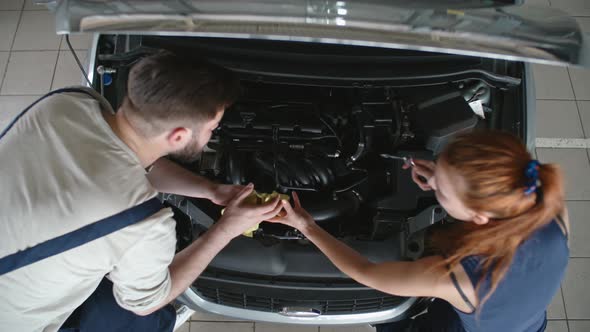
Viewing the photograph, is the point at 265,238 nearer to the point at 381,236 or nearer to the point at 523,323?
the point at 381,236

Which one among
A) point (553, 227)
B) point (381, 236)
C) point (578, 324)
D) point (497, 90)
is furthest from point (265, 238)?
point (578, 324)

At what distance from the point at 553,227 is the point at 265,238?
0.85 meters

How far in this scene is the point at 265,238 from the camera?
144cm

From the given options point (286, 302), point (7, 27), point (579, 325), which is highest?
point (7, 27)

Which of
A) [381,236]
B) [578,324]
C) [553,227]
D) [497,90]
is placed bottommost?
[578,324]

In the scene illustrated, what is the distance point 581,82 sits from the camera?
2828 millimetres

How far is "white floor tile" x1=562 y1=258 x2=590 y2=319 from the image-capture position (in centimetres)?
217

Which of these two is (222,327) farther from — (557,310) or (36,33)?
(36,33)

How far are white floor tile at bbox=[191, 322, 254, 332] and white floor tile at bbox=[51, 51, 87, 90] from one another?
67.1 inches

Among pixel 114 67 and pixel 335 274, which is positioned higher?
pixel 114 67

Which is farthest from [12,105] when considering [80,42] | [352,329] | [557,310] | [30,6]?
[557,310]

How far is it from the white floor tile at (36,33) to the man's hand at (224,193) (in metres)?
2.11

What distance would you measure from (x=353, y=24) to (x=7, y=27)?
294 cm

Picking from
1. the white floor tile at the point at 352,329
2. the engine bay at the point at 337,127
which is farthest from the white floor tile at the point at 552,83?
the white floor tile at the point at 352,329
